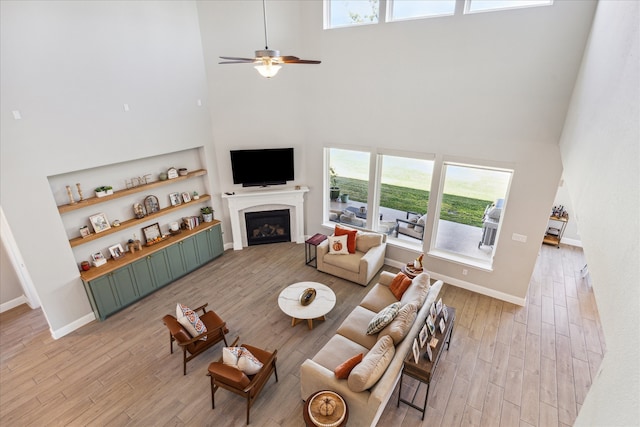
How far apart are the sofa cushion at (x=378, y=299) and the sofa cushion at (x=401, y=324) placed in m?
0.88

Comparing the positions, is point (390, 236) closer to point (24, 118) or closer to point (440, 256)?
point (440, 256)

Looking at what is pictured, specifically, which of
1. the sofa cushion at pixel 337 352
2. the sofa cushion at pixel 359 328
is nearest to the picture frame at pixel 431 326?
the sofa cushion at pixel 359 328

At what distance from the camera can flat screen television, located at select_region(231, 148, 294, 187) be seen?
288 inches

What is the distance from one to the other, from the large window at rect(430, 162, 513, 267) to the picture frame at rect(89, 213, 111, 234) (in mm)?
6310

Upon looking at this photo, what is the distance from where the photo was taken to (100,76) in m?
5.08

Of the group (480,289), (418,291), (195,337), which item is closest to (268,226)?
(195,337)

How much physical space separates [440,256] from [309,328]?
10.4 ft

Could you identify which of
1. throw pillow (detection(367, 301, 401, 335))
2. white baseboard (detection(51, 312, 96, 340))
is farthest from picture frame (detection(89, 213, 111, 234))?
throw pillow (detection(367, 301, 401, 335))

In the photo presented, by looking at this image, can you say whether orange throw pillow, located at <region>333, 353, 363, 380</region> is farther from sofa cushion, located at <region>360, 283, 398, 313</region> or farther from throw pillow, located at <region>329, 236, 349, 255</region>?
throw pillow, located at <region>329, 236, 349, 255</region>

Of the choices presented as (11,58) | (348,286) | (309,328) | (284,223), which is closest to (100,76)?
(11,58)

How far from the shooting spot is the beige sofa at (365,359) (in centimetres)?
350

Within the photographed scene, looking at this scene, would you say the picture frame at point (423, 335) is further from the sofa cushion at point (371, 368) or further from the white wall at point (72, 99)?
the white wall at point (72, 99)

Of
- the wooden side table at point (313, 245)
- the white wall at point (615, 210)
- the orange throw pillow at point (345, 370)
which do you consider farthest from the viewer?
the wooden side table at point (313, 245)

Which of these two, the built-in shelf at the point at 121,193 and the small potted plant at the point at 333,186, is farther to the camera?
the small potted plant at the point at 333,186
